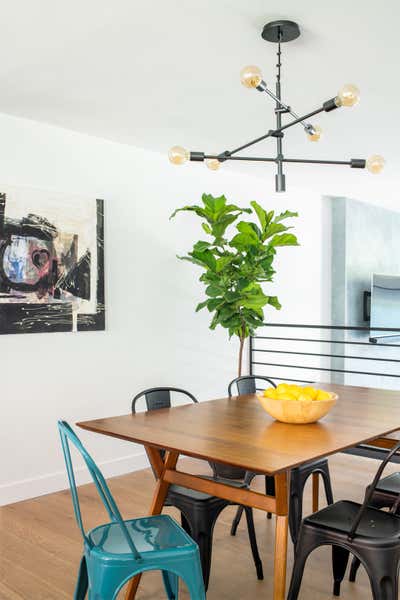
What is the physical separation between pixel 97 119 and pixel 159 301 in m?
1.53

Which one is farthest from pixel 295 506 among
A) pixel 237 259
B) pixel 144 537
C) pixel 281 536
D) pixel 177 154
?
pixel 237 259

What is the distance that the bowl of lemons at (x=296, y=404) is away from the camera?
7.52 feet

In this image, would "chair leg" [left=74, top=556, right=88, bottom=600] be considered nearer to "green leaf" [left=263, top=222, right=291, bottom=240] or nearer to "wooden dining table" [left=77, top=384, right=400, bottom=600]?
"wooden dining table" [left=77, top=384, right=400, bottom=600]

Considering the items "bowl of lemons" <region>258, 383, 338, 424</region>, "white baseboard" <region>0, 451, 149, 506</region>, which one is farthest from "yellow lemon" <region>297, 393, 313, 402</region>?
"white baseboard" <region>0, 451, 149, 506</region>

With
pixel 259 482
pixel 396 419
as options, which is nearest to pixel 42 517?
pixel 259 482

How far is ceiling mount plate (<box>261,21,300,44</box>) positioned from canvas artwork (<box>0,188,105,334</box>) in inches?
76.3

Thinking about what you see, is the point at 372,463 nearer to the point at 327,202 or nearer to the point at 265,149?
the point at 265,149

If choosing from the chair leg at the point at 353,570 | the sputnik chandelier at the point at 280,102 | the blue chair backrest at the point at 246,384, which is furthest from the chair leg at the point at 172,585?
the sputnik chandelier at the point at 280,102

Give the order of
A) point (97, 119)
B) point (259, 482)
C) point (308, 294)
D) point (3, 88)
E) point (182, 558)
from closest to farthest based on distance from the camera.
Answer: point (182, 558) < point (3, 88) < point (97, 119) < point (259, 482) < point (308, 294)

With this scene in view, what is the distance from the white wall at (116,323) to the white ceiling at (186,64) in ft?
0.91

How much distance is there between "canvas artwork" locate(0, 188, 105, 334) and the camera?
3725mm

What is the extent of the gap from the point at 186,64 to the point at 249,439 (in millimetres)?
1907

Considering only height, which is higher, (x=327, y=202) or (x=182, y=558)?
(x=327, y=202)

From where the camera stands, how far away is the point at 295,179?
18.9ft
